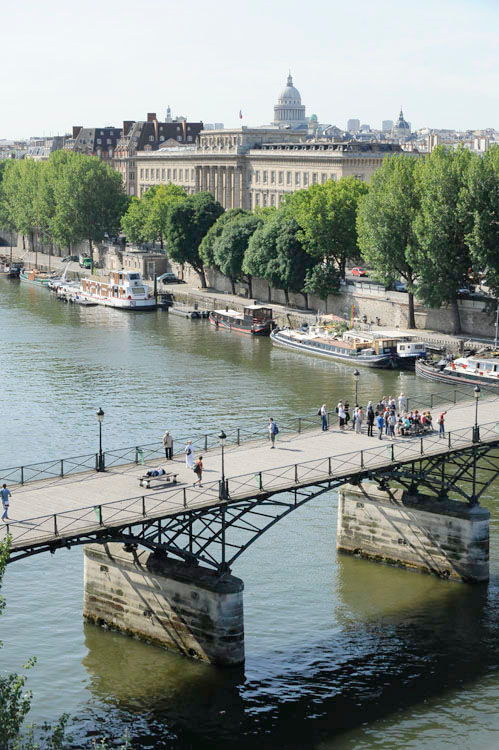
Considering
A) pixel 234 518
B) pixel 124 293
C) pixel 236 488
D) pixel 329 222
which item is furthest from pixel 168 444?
pixel 124 293

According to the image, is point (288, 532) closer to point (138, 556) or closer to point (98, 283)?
point (138, 556)

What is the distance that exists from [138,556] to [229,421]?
102 feet

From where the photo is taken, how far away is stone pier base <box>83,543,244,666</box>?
37.8 metres

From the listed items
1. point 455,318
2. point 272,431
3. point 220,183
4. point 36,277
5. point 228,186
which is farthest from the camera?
point 220,183

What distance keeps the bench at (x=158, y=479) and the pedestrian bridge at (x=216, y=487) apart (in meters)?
0.26

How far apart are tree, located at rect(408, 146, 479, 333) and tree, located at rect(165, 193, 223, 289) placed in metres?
43.6

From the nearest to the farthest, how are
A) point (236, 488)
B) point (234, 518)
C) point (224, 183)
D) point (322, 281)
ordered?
point (234, 518)
point (236, 488)
point (322, 281)
point (224, 183)

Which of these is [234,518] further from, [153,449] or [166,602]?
[153,449]

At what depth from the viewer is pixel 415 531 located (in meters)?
47.0

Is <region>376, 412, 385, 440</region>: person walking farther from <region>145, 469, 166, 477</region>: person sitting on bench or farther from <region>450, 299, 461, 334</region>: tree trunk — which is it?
<region>450, 299, 461, 334</region>: tree trunk

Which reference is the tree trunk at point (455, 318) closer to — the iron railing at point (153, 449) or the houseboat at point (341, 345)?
the houseboat at point (341, 345)

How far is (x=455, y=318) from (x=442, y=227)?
8.72 m

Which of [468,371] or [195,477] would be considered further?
[468,371]

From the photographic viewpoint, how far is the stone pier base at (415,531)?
150 feet
